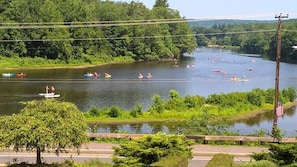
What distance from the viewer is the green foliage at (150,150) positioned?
593 inches

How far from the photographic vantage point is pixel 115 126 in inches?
1415

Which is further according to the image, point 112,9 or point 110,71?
point 112,9

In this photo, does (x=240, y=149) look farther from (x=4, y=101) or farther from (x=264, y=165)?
(x=4, y=101)

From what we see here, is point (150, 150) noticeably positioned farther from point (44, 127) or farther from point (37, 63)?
point (37, 63)

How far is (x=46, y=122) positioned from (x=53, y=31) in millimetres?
72827

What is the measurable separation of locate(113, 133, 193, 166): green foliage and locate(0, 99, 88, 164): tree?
181cm

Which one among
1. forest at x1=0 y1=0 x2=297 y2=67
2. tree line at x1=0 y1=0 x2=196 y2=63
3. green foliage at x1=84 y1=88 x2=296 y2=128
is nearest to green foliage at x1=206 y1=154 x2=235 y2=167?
green foliage at x1=84 y1=88 x2=296 y2=128

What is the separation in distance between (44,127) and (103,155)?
21.4ft

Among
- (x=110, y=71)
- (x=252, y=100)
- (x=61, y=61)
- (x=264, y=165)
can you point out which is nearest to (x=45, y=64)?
(x=61, y=61)

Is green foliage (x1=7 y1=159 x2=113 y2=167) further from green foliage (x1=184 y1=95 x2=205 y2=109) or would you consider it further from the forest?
the forest

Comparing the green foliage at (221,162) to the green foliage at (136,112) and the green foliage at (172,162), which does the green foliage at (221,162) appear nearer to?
the green foliage at (172,162)

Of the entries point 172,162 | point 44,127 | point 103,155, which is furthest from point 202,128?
point 44,127

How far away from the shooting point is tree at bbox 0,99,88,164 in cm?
1532

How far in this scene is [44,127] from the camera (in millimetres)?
15508
